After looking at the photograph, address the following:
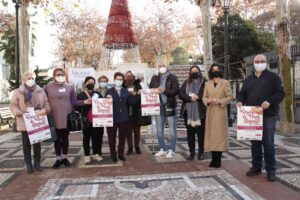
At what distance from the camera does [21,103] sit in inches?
299

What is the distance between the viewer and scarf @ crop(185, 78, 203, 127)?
27.2 feet

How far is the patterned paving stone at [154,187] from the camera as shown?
19.9 feet

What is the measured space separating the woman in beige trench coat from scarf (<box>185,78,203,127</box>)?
0.53 meters

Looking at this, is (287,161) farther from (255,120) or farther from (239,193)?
(239,193)

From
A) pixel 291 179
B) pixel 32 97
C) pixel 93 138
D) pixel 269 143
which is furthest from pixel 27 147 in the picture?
pixel 291 179

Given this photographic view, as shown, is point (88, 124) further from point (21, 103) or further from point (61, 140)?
point (21, 103)

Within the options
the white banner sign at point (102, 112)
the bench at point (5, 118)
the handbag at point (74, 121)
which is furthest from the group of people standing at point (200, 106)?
the bench at point (5, 118)

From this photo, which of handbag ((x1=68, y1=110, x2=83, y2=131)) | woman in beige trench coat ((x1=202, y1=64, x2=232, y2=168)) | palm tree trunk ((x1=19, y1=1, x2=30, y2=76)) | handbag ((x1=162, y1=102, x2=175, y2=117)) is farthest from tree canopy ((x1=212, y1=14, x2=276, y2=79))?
handbag ((x1=68, y1=110, x2=83, y2=131))

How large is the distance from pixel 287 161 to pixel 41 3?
12.7 m

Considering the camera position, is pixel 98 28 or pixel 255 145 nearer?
pixel 255 145

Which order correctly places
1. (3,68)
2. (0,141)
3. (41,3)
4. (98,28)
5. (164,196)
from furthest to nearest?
1. (3,68)
2. (98,28)
3. (41,3)
4. (0,141)
5. (164,196)

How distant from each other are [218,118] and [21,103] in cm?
374

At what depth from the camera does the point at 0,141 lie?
516 inches

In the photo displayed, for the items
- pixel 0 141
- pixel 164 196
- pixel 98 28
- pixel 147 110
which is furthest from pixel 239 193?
pixel 98 28
